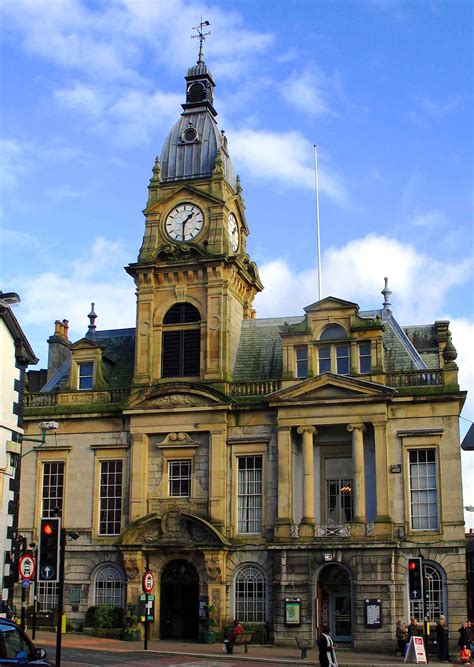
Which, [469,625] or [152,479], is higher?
[152,479]

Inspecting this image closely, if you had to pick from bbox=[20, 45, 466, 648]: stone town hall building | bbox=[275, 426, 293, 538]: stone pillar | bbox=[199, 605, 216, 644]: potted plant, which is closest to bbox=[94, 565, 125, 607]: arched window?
bbox=[20, 45, 466, 648]: stone town hall building

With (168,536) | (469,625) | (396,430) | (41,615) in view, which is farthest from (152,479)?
(469,625)

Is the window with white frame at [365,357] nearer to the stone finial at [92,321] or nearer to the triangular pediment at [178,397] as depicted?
the triangular pediment at [178,397]

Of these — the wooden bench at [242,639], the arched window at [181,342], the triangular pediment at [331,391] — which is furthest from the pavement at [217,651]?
the arched window at [181,342]

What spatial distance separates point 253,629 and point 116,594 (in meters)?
6.87

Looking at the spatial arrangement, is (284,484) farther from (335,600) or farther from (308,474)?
(335,600)

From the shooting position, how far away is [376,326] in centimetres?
4319

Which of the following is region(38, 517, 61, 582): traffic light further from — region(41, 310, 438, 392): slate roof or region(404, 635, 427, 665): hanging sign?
region(41, 310, 438, 392): slate roof

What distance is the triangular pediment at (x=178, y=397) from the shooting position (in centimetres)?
4419

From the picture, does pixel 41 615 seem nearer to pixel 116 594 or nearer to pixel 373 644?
pixel 116 594

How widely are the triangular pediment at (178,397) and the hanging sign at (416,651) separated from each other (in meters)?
13.7

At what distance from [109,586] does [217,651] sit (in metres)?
8.25

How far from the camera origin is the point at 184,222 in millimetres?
47750

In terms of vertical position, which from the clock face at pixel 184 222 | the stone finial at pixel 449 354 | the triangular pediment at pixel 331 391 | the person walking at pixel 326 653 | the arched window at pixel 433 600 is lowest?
the person walking at pixel 326 653
